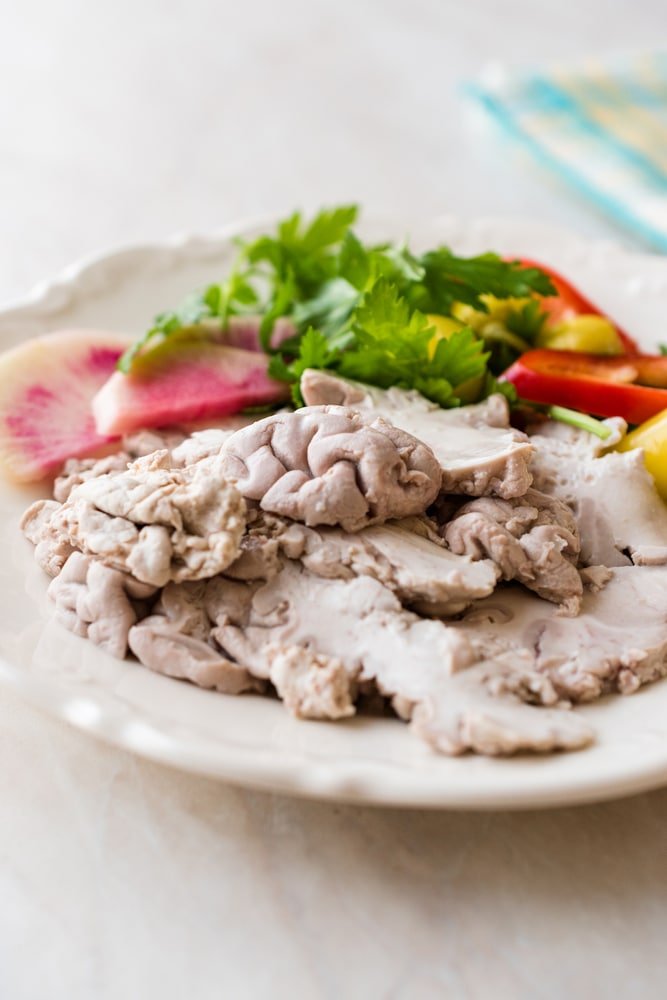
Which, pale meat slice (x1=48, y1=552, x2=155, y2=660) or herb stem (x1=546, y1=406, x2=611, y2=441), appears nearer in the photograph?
pale meat slice (x1=48, y1=552, x2=155, y2=660)

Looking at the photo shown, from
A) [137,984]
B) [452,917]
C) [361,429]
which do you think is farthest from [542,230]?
[137,984]

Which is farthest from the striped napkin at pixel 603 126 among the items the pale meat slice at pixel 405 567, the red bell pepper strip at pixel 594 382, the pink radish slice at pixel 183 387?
the pale meat slice at pixel 405 567

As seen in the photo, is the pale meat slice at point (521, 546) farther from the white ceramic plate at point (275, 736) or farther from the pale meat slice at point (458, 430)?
the white ceramic plate at point (275, 736)

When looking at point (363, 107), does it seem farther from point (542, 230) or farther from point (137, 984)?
point (137, 984)

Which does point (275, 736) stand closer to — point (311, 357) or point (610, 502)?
point (610, 502)

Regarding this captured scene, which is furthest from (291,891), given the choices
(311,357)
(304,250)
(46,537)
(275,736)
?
(304,250)

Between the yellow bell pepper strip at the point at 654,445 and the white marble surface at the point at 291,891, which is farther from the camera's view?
the yellow bell pepper strip at the point at 654,445

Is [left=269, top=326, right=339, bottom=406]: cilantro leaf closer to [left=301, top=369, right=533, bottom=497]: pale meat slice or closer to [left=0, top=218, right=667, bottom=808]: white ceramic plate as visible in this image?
[left=301, top=369, right=533, bottom=497]: pale meat slice

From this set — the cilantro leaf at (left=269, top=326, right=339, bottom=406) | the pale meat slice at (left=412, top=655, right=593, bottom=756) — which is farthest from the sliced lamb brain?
the cilantro leaf at (left=269, top=326, right=339, bottom=406)
